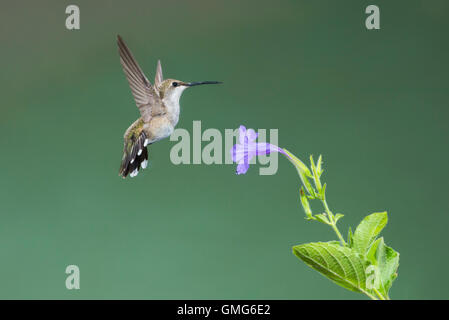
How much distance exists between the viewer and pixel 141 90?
682 mm

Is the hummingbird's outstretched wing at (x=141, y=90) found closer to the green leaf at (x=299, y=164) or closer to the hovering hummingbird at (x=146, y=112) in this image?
the hovering hummingbird at (x=146, y=112)

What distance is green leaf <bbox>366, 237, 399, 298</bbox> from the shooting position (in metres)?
0.42

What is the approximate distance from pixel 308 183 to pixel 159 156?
4.42 feet

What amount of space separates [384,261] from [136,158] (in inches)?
13.6

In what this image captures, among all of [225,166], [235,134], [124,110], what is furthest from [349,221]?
[235,134]

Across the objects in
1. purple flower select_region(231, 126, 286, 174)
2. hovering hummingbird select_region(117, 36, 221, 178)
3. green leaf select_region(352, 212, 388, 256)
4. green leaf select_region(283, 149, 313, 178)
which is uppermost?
hovering hummingbird select_region(117, 36, 221, 178)

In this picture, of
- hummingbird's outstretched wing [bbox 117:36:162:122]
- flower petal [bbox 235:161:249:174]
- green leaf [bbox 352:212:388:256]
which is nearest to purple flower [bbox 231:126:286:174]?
flower petal [bbox 235:161:249:174]

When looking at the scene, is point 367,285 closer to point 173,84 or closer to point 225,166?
point 173,84

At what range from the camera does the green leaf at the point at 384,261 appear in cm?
42

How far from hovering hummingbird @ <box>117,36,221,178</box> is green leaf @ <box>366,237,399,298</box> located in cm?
28

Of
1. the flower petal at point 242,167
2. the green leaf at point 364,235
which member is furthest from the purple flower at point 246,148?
the green leaf at point 364,235

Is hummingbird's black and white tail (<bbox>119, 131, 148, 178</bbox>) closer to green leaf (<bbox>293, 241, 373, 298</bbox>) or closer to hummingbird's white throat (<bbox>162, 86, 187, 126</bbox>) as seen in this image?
hummingbird's white throat (<bbox>162, 86, 187, 126</bbox>)

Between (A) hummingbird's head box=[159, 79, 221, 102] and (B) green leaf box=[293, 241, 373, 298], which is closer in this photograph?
(B) green leaf box=[293, 241, 373, 298]

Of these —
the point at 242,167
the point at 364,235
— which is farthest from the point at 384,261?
the point at 242,167
